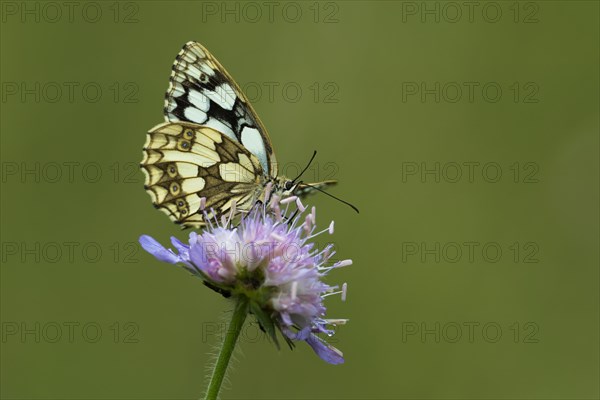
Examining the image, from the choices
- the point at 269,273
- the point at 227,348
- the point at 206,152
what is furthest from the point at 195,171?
the point at 227,348

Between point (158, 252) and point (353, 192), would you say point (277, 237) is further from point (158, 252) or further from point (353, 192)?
point (353, 192)

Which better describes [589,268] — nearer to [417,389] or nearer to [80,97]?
[417,389]

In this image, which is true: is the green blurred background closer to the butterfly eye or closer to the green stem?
the butterfly eye

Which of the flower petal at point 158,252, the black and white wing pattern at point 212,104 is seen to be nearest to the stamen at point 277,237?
the flower petal at point 158,252

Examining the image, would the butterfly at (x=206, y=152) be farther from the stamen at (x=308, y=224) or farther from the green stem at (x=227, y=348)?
the green stem at (x=227, y=348)

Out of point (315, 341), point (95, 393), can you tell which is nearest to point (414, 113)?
point (95, 393)
